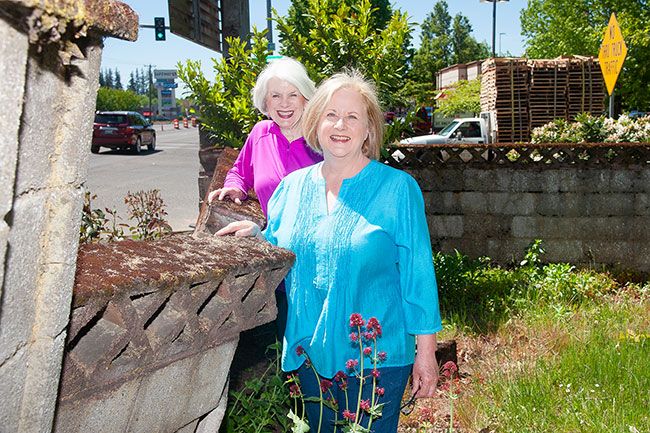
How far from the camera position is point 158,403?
2.08 meters

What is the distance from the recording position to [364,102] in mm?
2770

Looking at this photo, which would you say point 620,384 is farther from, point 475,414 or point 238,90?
point 238,90

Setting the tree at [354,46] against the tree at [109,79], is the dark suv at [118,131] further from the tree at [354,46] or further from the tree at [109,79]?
the tree at [109,79]

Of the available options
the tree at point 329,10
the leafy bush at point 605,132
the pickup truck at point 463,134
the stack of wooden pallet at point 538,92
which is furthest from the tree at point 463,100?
the leafy bush at point 605,132

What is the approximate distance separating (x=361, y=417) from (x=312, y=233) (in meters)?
0.64

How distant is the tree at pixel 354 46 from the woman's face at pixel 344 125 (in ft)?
12.1

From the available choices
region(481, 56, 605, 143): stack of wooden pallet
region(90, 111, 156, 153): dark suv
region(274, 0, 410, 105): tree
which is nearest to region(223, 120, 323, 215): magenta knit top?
region(274, 0, 410, 105): tree

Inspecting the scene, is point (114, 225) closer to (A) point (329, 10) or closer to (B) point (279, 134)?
(B) point (279, 134)

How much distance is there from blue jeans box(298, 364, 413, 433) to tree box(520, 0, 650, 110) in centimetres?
3133


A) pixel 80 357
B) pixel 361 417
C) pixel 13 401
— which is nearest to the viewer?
pixel 13 401

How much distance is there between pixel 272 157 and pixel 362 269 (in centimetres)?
106

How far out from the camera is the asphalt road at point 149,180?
14.2m

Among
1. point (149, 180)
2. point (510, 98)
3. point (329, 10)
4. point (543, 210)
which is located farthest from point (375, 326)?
point (510, 98)

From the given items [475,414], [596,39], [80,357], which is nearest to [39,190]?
[80,357]
